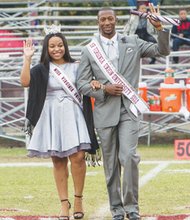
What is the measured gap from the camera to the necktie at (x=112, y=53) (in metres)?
9.77

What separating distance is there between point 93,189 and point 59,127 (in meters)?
2.67

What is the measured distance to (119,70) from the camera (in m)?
9.74

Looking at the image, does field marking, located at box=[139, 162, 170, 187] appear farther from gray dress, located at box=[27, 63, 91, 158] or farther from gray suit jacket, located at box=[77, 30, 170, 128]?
gray suit jacket, located at box=[77, 30, 170, 128]

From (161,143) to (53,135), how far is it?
393 inches

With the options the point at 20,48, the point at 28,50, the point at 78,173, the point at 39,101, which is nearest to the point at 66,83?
the point at 39,101

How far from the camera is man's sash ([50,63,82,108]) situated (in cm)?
991

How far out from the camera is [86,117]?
9.96 meters

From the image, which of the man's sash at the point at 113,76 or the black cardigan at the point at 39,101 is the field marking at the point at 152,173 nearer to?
the black cardigan at the point at 39,101

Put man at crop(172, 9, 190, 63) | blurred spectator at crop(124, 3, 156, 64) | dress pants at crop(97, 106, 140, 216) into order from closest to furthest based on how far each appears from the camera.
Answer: dress pants at crop(97, 106, 140, 216) → blurred spectator at crop(124, 3, 156, 64) → man at crop(172, 9, 190, 63)

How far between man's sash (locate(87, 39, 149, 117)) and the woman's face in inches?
14.1

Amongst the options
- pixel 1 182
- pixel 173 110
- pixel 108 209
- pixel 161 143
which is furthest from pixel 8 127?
pixel 108 209

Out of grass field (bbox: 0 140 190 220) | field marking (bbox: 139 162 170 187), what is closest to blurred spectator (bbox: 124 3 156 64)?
grass field (bbox: 0 140 190 220)

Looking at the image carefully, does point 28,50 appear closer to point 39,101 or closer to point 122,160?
point 39,101

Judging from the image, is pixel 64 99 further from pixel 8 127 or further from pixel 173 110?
pixel 8 127
